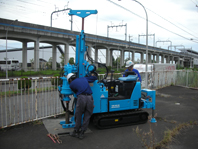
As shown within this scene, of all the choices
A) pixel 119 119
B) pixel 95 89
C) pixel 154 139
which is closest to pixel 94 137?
pixel 119 119

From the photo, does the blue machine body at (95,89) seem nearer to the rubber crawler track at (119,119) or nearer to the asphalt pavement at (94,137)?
the rubber crawler track at (119,119)

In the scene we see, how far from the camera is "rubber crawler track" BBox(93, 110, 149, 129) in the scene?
561cm

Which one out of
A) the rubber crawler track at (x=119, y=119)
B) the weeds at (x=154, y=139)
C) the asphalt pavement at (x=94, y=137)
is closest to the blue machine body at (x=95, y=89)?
the rubber crawler track at (x=119, y=119)

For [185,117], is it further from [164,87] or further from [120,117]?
[164,87]

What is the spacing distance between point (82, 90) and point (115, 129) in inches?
73.3

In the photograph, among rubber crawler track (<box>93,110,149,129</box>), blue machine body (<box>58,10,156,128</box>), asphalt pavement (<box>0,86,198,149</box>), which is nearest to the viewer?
asphalt pavement (<box>0,86,198,149</box>)

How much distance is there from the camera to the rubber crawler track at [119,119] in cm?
561

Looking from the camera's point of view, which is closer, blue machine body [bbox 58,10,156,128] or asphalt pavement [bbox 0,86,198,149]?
asphalt pavement [bbox 0,86,198,149]

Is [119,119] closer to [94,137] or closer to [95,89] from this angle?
[94,137]

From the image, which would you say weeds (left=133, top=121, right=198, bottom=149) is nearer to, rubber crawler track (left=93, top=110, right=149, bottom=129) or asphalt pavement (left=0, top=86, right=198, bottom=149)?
asphalt pavement (left=0, top=86, right=198, bottom=149)

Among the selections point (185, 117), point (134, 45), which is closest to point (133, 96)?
point (185, 117)

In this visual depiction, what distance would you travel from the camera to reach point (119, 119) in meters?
5.89

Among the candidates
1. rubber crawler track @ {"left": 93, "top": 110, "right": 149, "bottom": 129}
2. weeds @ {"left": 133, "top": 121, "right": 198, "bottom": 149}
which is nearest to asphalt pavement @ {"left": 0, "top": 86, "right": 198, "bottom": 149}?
weeds @ {"left": 133, "top": 121, "right": 198, "bottom": 149}

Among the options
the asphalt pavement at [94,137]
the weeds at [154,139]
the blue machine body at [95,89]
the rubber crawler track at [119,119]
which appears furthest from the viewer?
the rubber crawler track at [119,119]
